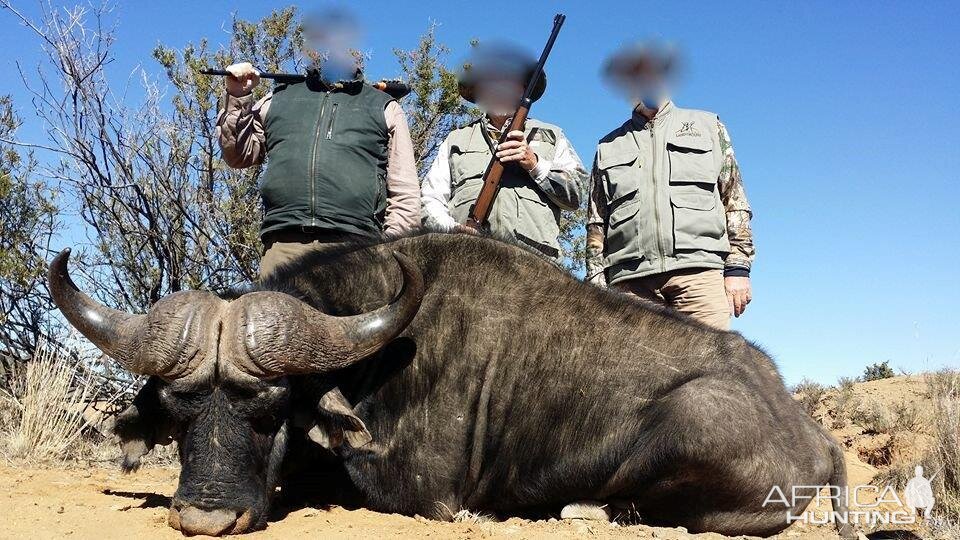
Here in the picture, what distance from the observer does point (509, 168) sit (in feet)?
20.8

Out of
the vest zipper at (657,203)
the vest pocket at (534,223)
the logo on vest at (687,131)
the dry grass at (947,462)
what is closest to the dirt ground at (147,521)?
the dry grass at (947,462)

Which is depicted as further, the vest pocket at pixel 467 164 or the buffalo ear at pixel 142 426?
the vest pocket at pixel 467 164

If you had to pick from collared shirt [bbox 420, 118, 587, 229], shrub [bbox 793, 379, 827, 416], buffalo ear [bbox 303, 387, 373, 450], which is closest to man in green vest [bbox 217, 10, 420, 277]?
collared shirt [bbox 420, 118, 587, 229]

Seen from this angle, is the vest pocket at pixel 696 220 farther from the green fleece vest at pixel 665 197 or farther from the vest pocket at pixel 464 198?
the vest pocket at pixel 464 198

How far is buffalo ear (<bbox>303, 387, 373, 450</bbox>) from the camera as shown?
411 cm

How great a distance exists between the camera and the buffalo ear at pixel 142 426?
14.0 feet

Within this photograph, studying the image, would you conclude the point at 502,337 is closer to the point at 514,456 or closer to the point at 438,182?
the point at 514,456

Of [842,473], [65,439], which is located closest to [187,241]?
[65,439]

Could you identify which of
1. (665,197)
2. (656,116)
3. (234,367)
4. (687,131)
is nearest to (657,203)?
(665,197)

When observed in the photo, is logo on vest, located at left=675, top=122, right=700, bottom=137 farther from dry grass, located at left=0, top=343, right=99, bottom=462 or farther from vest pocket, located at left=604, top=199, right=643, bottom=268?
dry grass, located at left=0, top=343, right=99, bottom=462

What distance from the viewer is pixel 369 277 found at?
4.75 meters

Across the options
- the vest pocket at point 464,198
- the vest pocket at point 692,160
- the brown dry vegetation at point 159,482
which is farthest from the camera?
the vest pocket at point 464,198

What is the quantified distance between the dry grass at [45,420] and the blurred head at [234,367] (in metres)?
2.49

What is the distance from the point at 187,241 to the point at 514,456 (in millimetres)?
5342
